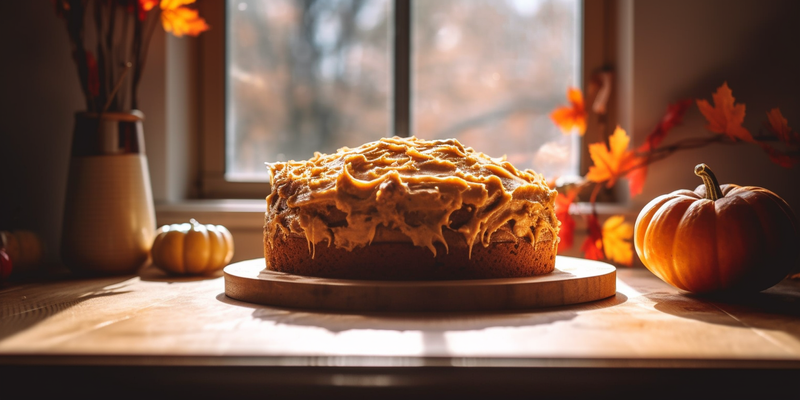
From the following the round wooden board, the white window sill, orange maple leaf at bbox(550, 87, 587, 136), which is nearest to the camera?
the round wooden board

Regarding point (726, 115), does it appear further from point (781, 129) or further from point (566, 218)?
point (566, 218)

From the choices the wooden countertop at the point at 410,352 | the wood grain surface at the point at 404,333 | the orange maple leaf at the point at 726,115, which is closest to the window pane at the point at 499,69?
the orange maple leaf at the point at 726,115

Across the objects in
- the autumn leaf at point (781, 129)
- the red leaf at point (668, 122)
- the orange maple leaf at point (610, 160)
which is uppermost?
the red leaf at point (668, 122)

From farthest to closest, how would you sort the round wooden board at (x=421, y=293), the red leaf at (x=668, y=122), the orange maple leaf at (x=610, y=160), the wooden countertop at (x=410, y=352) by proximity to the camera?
the red leaf at (x=668, y=122) < the orange maple leaf at (x=610, y=160) < the round wooden board at (x=421, y=293) < the wooden countertop at (x=410, y=352)

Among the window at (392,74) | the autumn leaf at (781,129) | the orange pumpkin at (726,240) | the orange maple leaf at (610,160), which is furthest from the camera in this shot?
the window at (392,74)

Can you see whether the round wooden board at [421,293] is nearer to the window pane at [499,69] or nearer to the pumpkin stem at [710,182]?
the pumpkin stem at [710,182]

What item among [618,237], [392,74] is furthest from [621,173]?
[392,74]

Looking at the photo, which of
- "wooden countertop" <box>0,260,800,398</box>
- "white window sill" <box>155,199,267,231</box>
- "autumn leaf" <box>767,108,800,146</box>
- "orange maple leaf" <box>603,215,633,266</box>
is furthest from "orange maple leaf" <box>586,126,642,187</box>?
"white window sill" <box>155,199,267,231</box>

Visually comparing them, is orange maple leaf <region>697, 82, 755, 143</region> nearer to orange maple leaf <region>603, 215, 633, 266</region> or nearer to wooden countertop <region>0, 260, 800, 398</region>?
orange maple leaf <region>603, 215, 633, 266</region>
